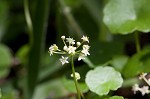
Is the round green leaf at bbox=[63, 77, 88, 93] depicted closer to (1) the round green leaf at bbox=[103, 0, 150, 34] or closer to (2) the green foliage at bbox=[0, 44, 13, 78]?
(1) the round green leaf at bbox=[103, 0, 150, 34]

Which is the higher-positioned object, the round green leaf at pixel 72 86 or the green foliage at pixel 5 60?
the green foliage at pixel 5 60

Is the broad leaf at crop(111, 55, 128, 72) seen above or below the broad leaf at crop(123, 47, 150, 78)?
above

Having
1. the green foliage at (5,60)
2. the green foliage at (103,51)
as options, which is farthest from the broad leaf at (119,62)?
the green foliage at (5,60)

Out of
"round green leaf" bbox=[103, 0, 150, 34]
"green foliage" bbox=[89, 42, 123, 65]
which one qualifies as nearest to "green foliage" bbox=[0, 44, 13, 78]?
"green foliage" bbox=[89, 42, 123, 65]

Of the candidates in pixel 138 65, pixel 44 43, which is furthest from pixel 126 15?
pixel 44 43

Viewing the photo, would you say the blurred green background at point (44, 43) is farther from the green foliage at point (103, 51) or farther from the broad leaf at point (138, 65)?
the broad leaf at point (138, 65)

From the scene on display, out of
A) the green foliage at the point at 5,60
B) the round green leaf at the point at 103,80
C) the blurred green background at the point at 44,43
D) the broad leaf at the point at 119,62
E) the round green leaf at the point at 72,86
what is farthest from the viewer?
the green foliage at the point at 5,60
